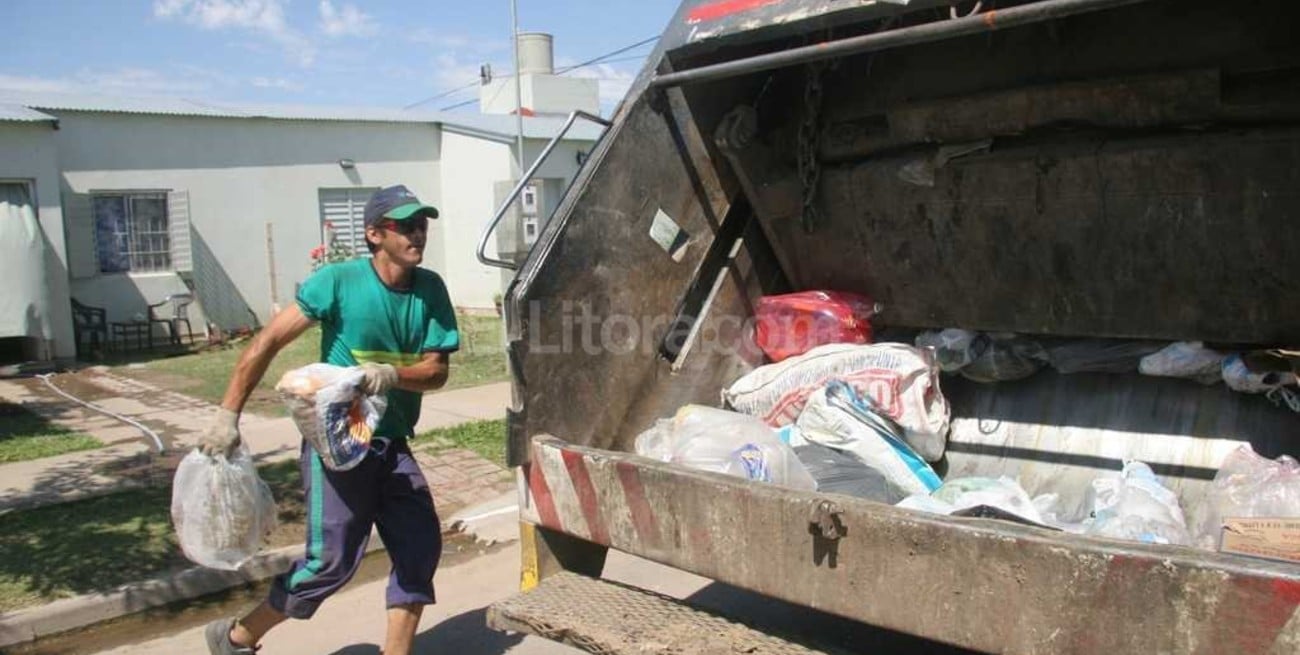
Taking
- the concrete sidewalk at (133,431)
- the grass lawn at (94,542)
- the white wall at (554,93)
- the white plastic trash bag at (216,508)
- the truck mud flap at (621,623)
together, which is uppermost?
the white wall at (554,93)

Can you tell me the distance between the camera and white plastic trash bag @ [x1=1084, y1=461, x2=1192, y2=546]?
243 centimetres

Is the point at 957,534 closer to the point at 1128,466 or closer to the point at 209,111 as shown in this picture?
the point at 1128,466

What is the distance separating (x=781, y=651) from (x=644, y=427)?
1100 millimetres

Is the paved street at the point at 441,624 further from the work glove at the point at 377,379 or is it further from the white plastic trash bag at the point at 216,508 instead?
the work glove at the point at 377,379

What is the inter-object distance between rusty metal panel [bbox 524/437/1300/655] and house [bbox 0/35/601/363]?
7910 millimetres

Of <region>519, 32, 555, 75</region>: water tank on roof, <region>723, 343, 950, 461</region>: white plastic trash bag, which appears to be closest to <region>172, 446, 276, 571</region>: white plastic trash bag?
<region>723, 343, 950, 461</region>: white plastic trash bag

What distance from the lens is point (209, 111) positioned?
14.1 metres

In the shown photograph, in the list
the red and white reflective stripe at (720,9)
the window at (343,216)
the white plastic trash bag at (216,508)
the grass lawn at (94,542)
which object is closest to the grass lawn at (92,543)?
the grass lawn at (94,542)

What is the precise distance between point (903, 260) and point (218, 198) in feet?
41.3

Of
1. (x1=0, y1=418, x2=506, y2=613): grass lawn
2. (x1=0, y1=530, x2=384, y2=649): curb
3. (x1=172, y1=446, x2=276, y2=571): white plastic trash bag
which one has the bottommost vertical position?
(x1=0, y1=530, x2=384, y2=649): curb

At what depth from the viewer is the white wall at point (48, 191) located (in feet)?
38.4

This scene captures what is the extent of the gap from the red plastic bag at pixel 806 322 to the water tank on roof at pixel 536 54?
17.5 metres

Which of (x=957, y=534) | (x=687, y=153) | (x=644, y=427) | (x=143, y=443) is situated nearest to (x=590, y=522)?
(x=644, y=427)

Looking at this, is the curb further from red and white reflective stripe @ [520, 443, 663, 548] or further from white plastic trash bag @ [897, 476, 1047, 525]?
white plastic trash bag @ [897, 476, 1047, 525]
